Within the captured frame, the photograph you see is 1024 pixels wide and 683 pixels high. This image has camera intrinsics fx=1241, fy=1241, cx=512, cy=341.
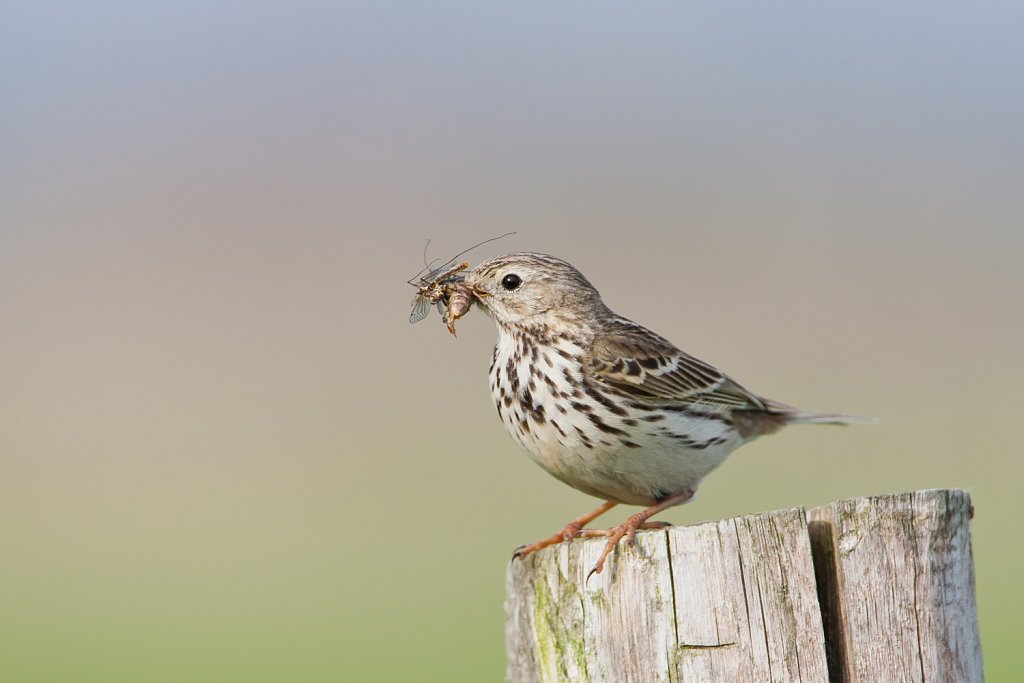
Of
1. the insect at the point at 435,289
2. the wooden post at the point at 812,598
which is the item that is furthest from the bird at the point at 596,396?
the wooden post at the point at 812,598

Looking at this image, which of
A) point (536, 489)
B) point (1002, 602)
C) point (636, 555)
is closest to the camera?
point (636, 555)

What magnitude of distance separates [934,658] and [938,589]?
0.22 m

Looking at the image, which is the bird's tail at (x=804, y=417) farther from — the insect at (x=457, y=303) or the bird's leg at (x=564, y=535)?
the insect at (x=457, y=303)

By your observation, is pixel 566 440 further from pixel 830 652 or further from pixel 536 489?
pixel 536 489

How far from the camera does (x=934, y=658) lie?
3.99 m

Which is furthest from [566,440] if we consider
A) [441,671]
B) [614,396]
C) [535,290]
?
[441,671]

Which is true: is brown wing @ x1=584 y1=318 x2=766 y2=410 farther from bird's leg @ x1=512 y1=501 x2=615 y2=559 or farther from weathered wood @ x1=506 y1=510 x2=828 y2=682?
weathered wood @ x1=506 y1=510 x2=828 y2=682

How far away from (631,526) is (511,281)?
259 cm

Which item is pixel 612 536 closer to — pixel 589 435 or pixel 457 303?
pixel 589 435

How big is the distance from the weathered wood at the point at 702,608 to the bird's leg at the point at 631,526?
0.04 meters

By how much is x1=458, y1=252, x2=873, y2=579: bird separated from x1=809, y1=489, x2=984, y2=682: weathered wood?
1.77m

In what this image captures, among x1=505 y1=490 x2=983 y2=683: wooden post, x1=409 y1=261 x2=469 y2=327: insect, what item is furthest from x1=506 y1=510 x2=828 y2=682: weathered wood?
x1=409 y1=261 x2=469 y2=327: insect

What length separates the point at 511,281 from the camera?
745 centimetres

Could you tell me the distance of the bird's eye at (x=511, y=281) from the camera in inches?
293
